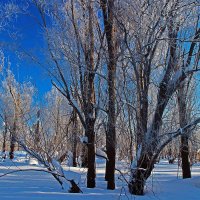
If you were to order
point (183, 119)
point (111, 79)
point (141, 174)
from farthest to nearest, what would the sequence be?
point (183, 119) < point (111, 79) < point (141, 174)

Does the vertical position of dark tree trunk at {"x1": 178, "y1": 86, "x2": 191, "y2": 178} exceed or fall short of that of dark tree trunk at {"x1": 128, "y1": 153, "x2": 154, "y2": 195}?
it exceeds it

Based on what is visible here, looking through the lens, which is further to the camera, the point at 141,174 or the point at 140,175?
the point at 140,175

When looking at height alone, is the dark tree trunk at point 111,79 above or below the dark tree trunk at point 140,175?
above

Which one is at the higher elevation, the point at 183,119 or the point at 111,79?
the point at 111,79

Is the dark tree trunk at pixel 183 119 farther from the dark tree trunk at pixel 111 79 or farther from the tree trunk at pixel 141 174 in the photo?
the dark tree trunk at pixel 111 79

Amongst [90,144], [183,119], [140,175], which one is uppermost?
[183,119]

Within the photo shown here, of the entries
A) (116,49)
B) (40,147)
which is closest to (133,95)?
(116,49)

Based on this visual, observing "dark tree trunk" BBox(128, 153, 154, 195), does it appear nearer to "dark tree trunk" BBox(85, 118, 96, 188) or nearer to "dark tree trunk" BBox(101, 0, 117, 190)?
"dark tree trunk" BBox(101, 0, 117, 190)

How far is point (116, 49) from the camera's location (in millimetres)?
9945

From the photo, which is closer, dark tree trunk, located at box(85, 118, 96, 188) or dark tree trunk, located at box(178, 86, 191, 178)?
dark tree trunk, located at box(85, 118, 96, 188)

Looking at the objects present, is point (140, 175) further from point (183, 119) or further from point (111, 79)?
point (183, 119)

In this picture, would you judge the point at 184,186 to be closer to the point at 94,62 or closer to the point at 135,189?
the point at 135,189

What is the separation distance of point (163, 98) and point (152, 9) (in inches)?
86.0

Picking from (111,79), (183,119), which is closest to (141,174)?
(111,79)
